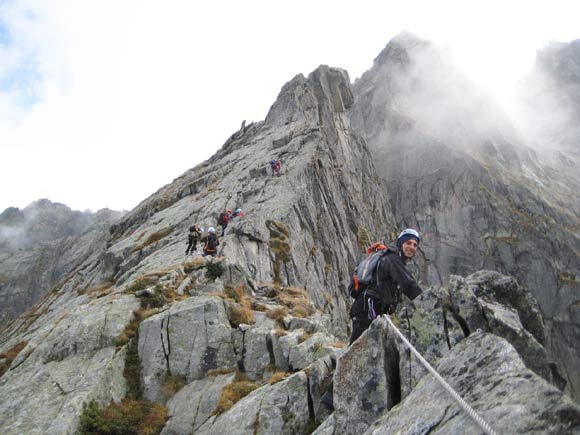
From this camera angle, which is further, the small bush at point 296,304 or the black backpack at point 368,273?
the small bush at point 296,304

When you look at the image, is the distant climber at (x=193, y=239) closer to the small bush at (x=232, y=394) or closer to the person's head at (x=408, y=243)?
the small bush at (x=232, y=394)

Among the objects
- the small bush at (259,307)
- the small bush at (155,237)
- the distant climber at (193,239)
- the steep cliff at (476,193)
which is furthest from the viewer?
the steep cliff at (476,193)

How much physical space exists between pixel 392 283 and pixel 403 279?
829 millimetres

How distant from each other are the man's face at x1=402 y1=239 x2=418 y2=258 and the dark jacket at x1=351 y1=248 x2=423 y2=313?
7.1 inches

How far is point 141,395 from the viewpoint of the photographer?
16.9 metres

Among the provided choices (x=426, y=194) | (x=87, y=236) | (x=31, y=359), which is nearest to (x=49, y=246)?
(x=87, y=236)

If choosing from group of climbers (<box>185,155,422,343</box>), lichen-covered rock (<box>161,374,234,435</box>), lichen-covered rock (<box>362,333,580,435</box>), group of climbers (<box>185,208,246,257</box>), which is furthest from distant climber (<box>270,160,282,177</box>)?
lichen-covered rock (<box>362,333,580,435</box>)

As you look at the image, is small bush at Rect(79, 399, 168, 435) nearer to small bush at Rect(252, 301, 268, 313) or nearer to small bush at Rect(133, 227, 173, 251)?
small bush at Rect(252, 301, 268, 313)

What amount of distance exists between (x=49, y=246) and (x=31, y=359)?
136 m

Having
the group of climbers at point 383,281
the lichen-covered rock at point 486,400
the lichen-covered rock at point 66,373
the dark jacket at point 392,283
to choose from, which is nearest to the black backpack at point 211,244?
the lichen-covered rock at point 66,373

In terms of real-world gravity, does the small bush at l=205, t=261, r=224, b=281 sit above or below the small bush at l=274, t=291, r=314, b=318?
above

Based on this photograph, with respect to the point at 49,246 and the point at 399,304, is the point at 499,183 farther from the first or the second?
the point at 49,246

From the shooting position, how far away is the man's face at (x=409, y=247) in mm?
10836

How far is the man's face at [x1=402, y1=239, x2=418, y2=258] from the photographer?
1084 cm
